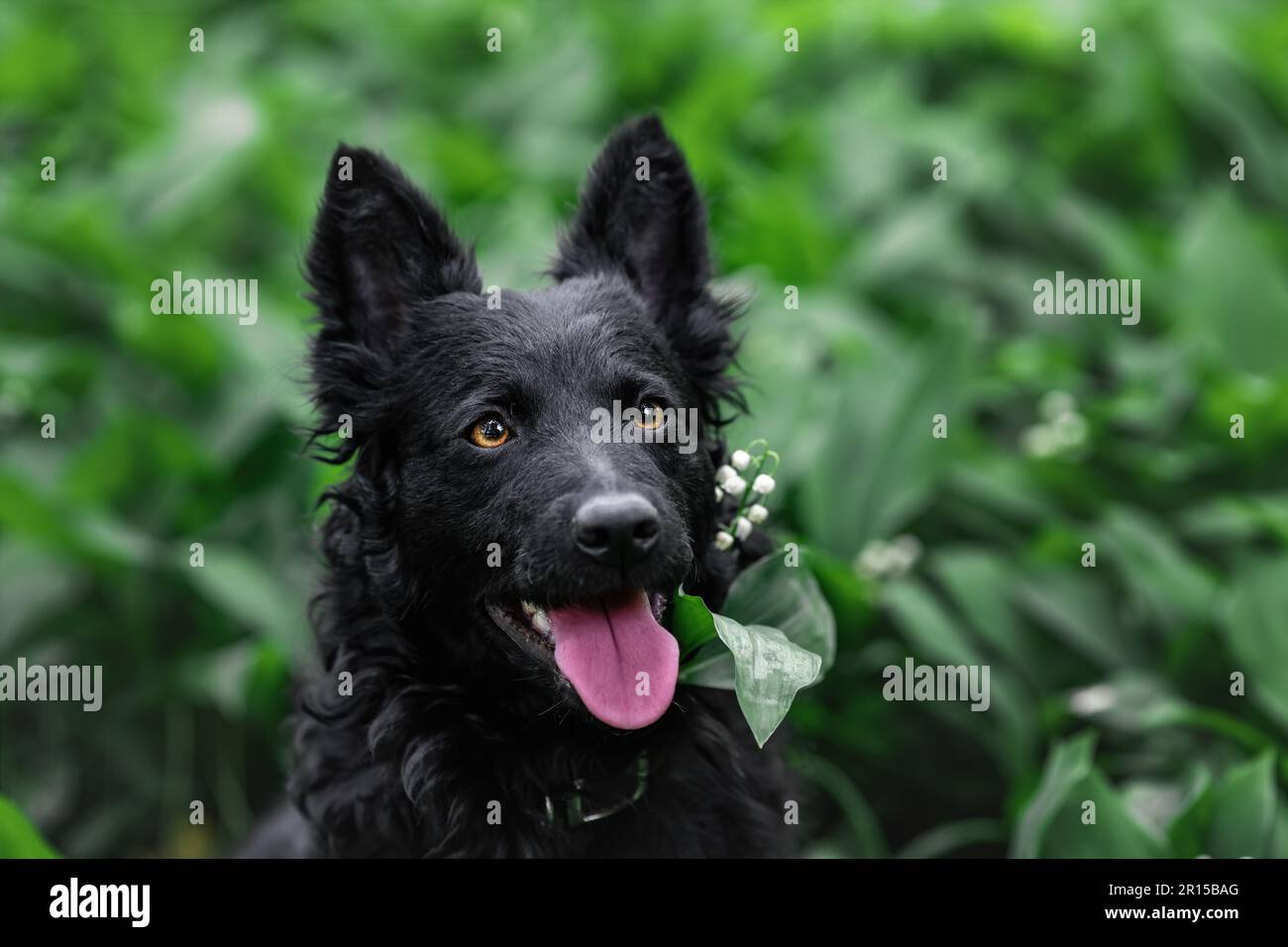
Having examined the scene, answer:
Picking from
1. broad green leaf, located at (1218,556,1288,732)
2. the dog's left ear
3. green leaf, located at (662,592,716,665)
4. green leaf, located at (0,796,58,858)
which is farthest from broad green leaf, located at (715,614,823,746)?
broad green leaf, located at (1218,556,1288,732)

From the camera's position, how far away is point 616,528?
2.75 m

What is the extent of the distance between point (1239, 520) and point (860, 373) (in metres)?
1.57

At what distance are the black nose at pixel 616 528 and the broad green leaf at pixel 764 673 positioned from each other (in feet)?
0.79

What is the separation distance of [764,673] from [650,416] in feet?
2.30

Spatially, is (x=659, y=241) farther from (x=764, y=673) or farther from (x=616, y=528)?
(x=764, y=673)

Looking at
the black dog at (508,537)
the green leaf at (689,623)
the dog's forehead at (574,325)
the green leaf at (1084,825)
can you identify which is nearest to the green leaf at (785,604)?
the black dog at (508,537)

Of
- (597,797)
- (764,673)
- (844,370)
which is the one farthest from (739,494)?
(844,370)

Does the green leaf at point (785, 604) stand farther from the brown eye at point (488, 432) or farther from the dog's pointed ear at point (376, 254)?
the dog's pointed ear at point (376, 254)

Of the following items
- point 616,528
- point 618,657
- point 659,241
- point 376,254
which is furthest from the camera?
point 659,241

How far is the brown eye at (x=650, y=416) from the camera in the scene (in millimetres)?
3133

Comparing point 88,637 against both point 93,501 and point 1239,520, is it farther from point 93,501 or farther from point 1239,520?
point 1239,520

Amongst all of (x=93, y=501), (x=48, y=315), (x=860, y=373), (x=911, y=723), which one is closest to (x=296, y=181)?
(x=48, y=315)

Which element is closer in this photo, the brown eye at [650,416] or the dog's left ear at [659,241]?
the brown eye at [650,416]
